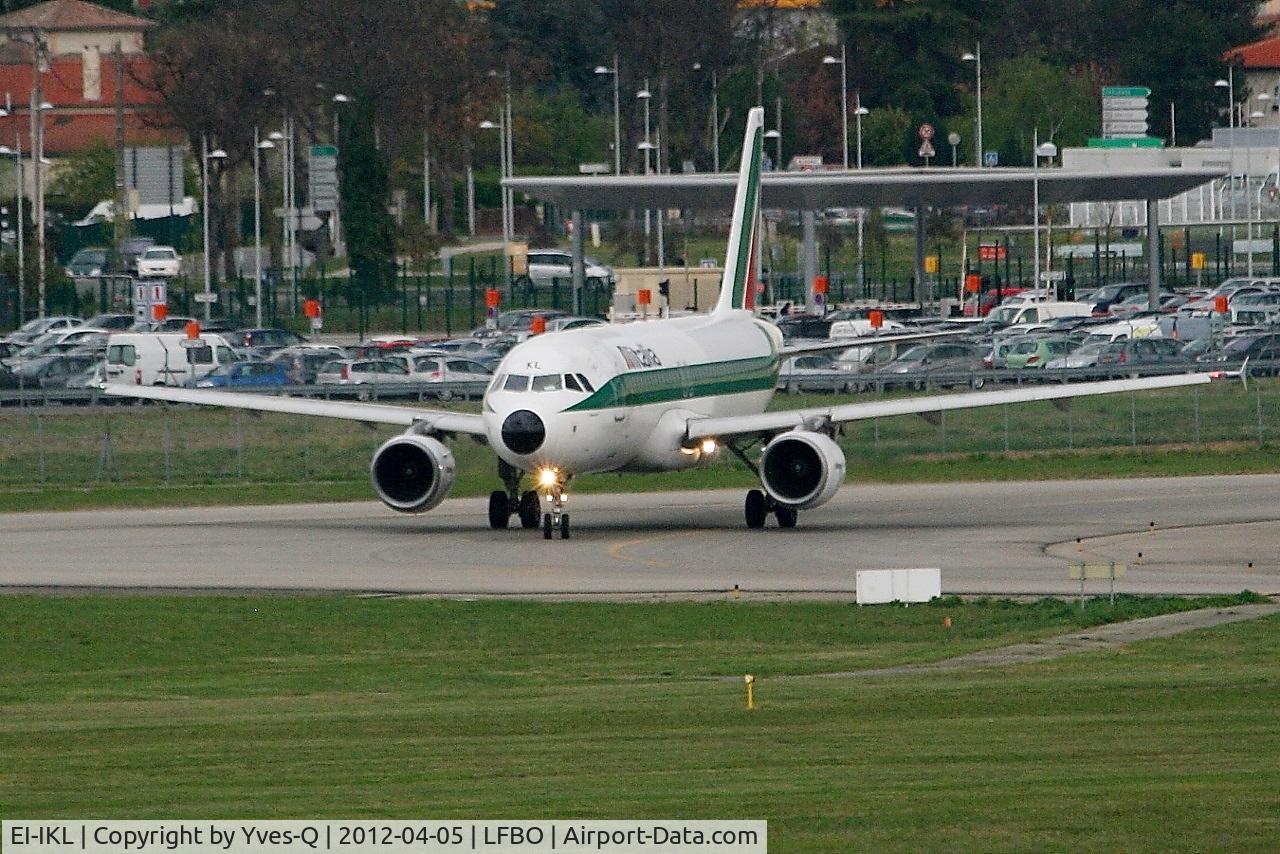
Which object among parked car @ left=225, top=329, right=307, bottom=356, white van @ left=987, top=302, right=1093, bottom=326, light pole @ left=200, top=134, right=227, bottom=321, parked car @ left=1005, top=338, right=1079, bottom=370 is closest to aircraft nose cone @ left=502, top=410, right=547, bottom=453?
parked car @ left=1005, top=338, right=1079, bottom=370

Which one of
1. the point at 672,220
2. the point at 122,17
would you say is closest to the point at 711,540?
the point at 672,220

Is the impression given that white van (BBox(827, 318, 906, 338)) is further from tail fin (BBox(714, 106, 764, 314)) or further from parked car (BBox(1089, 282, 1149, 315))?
tail fin (BBox(714, 106, 764, 314))

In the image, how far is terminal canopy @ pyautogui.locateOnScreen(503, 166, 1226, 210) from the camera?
314 feet

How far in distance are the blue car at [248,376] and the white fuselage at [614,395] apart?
105ft

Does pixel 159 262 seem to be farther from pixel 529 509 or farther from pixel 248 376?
pixel 529 509

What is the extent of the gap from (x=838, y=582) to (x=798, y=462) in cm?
810

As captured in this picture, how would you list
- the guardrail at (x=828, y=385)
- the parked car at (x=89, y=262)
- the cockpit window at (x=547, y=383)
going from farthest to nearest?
the parked car at (x=89, y=262) → the guardrail at (x=828, y=385) → the cockpit window at (x=547, y=383)

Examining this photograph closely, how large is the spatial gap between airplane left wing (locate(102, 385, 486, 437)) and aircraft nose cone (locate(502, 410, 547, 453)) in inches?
121

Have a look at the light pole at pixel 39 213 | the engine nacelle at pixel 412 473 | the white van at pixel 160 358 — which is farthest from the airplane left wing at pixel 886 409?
the light pole at pixel 39 213

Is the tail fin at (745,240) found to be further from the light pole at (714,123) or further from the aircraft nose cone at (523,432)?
the light pole at (714,123)

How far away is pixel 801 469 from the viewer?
46.1 metres

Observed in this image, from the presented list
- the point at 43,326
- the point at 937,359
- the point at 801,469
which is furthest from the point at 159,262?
the point at 801,469

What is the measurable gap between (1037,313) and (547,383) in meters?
57.5

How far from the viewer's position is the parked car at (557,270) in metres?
127
